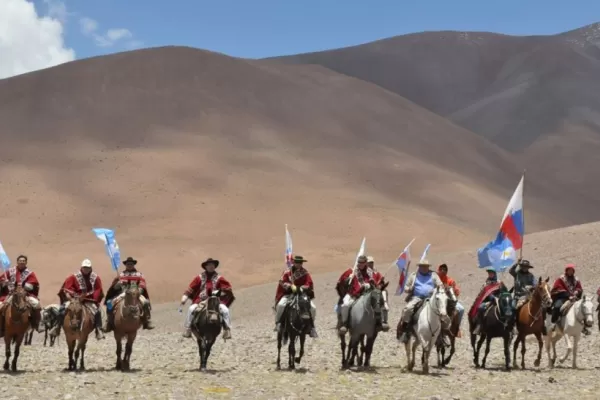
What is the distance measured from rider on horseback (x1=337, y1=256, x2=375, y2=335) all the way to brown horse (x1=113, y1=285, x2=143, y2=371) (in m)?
4.63

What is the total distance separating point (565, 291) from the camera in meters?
23.1

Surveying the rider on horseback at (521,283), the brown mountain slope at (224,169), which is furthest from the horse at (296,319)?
the brown mountain slope at (224,169)

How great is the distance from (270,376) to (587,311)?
27.0 ft

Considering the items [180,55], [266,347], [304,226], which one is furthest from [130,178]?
[266,347]

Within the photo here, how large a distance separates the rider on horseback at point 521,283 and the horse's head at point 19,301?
450 inches

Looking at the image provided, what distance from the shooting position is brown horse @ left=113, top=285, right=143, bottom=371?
19688 mm

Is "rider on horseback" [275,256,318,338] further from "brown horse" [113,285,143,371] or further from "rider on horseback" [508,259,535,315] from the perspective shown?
"rider on horseback" [508,259,535,315]

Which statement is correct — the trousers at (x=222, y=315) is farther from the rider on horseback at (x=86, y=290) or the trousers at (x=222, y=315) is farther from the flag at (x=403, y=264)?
the flag at (x=403, y=264)

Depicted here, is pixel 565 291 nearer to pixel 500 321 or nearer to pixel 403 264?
pixel 500 321

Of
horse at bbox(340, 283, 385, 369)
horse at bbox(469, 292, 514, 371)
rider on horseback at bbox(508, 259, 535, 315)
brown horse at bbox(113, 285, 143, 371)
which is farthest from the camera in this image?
rider on horseback at bbox(508, 259, 535, 315)

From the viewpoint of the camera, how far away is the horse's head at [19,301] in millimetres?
19234

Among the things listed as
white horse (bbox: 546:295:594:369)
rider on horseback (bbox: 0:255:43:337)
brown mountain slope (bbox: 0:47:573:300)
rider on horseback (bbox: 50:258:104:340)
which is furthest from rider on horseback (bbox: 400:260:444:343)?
brown mountain slope (bbox: 0:47:573:300)

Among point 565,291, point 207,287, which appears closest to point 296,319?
point 207,287

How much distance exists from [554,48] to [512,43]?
13.7 metres
